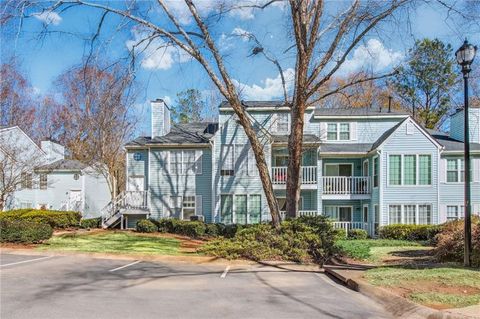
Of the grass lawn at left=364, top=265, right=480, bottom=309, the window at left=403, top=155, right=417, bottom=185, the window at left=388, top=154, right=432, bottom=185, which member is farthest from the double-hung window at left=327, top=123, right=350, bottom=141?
the grass lawn at left=364, top=265, right=480, bottom=309

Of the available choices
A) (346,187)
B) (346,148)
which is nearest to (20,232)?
(346,187)

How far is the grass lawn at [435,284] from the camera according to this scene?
21.3 feet

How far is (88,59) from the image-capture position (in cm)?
1453

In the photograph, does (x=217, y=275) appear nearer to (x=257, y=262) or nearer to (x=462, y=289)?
(x=257, y=262)

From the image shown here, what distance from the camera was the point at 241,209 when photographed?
24.1 m

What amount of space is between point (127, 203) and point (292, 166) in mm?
13806

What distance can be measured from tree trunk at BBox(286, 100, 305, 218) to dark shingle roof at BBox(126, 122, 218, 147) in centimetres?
1076

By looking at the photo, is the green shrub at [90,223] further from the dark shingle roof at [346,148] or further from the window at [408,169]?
the window at [408,169]

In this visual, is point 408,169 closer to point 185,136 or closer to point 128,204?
point 185,136

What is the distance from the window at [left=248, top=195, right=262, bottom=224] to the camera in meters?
24.0

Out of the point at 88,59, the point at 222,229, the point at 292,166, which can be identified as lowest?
the point at 222,229

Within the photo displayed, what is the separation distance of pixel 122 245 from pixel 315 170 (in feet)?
39.9

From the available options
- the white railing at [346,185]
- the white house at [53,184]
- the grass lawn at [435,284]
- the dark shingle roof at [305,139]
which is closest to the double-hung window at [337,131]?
the dark shingle roof at [305,139]

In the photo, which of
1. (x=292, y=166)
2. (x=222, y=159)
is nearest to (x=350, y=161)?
(x=222, y=159)
